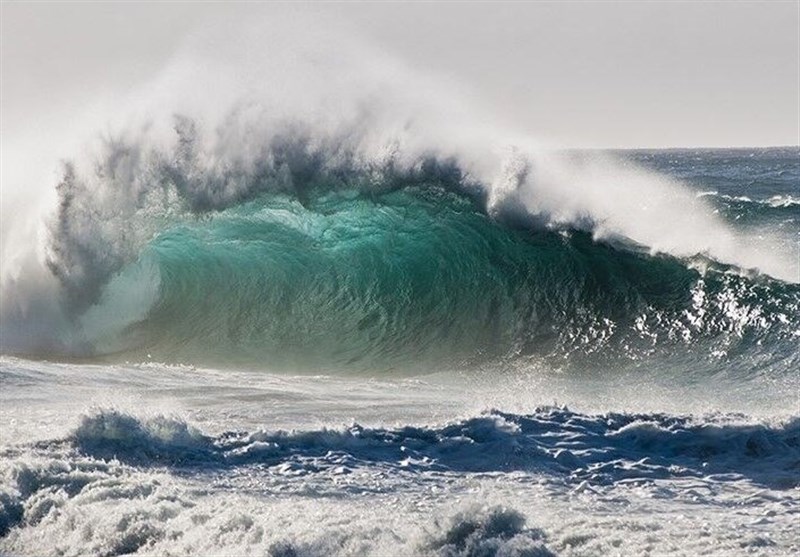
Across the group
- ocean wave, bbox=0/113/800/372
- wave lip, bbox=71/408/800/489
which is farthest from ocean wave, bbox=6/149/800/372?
wave lip, bbox=71/408/800/489

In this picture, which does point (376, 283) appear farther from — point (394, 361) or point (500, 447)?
point (500, 447)

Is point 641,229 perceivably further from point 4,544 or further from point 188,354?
point 4,544

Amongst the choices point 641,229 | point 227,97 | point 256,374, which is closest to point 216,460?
point 256,374

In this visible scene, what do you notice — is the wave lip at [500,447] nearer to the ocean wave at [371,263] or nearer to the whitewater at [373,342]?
the whitewater at [373,342]

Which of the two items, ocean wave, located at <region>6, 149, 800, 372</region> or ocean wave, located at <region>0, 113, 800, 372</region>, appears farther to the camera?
ocean wave, located at <region>0, 113, 800, 372</region>

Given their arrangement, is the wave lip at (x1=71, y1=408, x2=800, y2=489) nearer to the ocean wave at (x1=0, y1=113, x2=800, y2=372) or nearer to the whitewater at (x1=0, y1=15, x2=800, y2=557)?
the whitewater at (x1=0, y1=15, x2=800, y2=557)

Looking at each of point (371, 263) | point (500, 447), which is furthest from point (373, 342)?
point (500, 447)
